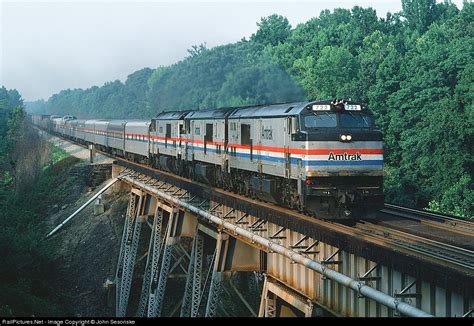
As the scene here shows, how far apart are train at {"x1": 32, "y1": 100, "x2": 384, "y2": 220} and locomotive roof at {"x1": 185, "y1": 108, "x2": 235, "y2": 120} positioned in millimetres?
72

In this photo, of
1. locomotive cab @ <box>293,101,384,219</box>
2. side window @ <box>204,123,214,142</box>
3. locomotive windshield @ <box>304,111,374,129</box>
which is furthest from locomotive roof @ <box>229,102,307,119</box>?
side window @ <box>204,123,214,142</box>

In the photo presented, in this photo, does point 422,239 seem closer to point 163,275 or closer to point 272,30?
point 163,275

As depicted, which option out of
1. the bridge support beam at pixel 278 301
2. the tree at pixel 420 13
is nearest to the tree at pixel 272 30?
the tree at pixel 420 13

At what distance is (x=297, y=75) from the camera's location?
9069cm

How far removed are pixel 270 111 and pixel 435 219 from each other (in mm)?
7411

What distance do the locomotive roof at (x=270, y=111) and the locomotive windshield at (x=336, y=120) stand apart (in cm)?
58

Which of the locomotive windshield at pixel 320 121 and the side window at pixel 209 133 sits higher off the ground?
the locomotive windshield at pixel 320 121

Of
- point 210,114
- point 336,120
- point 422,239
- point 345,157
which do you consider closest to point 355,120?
point 336,120

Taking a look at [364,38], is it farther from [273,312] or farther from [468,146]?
[273,312]

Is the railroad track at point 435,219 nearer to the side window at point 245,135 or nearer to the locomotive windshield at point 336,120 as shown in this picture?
the locomotive windshield at point 336,120

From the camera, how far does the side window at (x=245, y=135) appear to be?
28.3 m

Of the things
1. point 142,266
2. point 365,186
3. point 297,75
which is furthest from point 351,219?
point 297,75

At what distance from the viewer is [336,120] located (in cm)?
2234

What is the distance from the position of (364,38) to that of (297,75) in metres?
11.8
